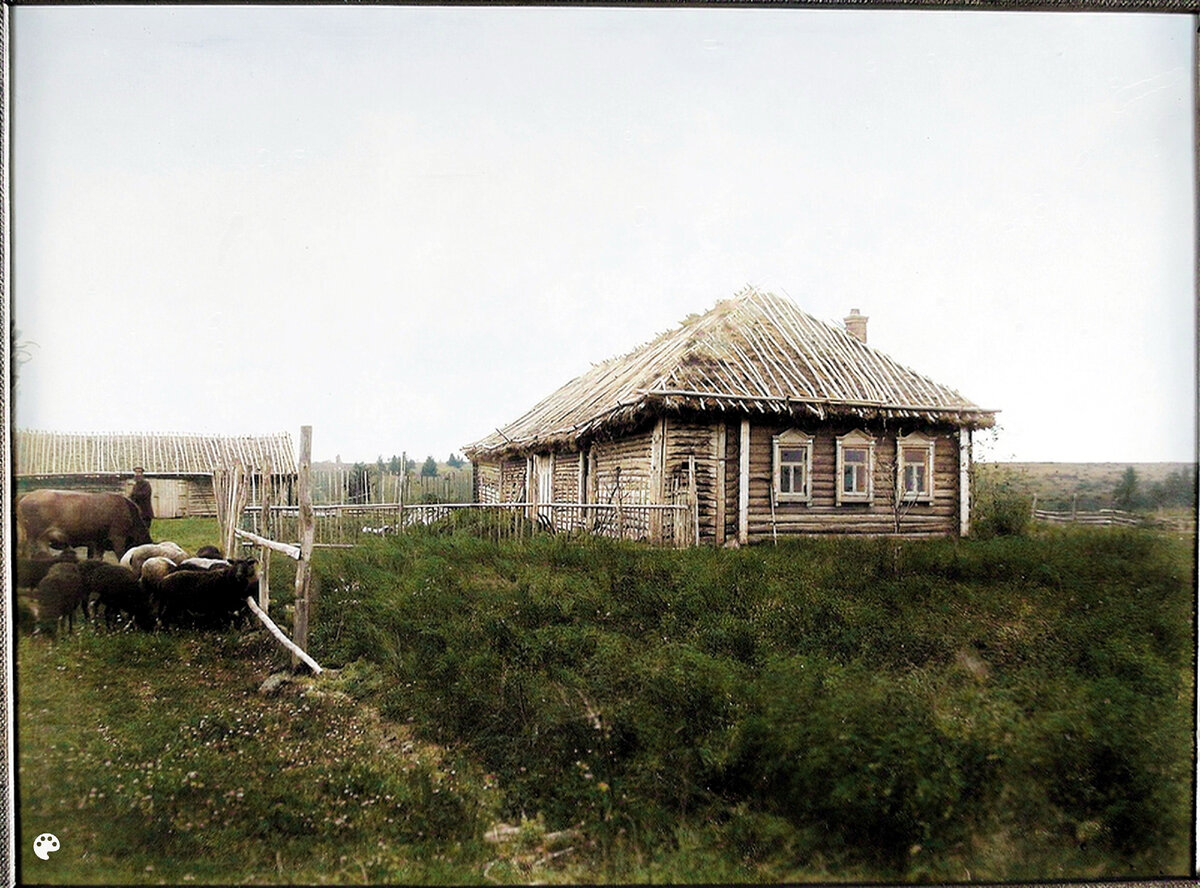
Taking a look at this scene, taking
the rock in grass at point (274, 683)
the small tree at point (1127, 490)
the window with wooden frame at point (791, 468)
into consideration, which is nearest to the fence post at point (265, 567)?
the rock in grass at point (274, 683)

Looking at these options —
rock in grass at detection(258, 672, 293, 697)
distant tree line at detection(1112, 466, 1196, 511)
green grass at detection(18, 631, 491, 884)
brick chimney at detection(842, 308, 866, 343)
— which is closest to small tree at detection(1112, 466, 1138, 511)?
distant tree line at detection(1112, 466, 1196, 511)

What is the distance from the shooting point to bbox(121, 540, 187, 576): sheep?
9.27 ft

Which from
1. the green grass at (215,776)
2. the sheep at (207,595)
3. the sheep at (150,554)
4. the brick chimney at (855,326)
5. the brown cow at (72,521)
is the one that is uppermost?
the brick chimney at (855,326)

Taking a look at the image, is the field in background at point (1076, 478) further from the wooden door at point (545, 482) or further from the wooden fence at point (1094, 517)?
the wooden door at point (545, 482)

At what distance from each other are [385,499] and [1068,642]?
2554 mm

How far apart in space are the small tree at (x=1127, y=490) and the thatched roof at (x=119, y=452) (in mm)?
3141

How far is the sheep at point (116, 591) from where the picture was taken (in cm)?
281

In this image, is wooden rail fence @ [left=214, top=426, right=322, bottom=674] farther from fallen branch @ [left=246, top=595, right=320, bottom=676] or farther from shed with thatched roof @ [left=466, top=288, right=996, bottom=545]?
shed with thatched roof @ [left=466, top=288, right=996, bottom=545]

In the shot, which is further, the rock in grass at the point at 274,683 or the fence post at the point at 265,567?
the fence post at the point at 265,567

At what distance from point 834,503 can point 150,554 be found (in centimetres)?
251

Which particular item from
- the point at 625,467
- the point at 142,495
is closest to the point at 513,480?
the point at 625,467

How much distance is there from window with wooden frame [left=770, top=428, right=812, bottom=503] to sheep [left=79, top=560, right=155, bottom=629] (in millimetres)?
2340

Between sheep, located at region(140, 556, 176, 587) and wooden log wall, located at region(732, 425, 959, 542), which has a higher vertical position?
wooden log wall, located at region(732, 425, 959, 542)

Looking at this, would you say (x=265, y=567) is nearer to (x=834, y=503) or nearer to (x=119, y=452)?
(x=119, y=452)
